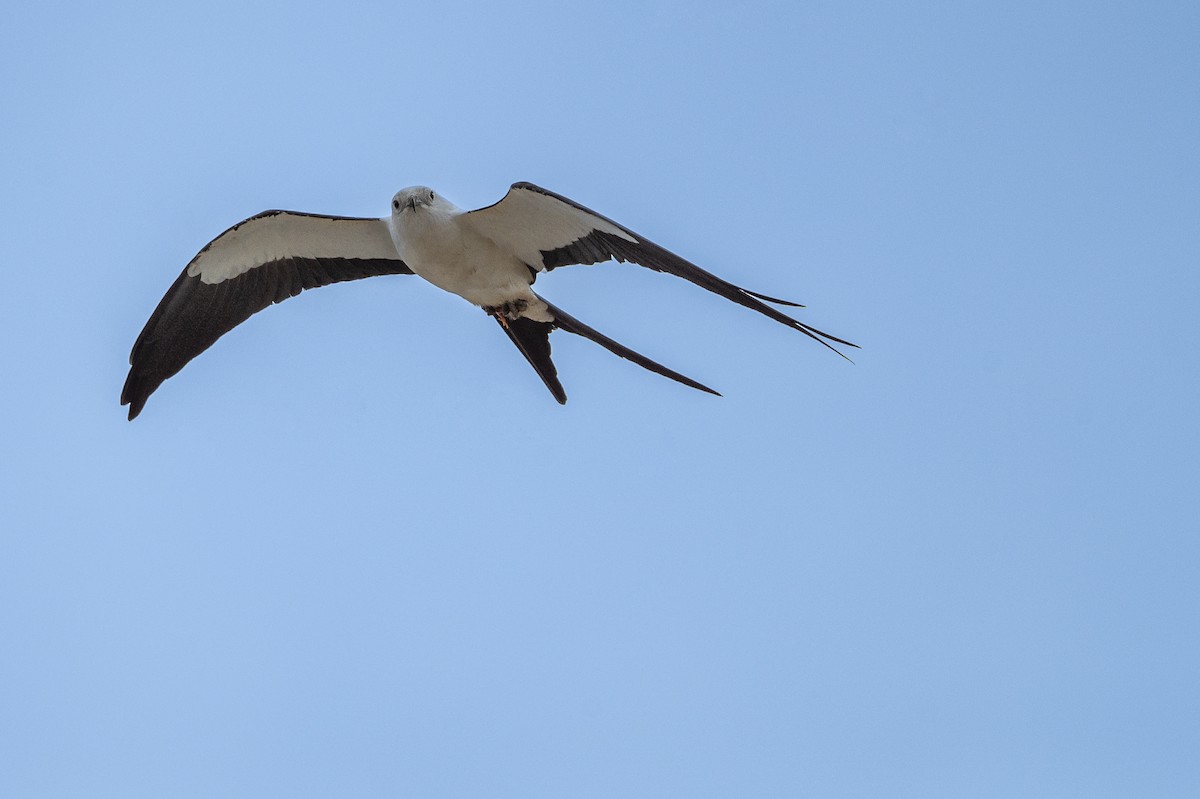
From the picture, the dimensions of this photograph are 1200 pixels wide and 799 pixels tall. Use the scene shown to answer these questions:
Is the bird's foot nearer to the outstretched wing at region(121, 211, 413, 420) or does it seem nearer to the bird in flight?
the bird in flight

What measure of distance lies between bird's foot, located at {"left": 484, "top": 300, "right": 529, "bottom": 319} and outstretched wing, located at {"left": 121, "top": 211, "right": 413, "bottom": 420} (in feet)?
2.93

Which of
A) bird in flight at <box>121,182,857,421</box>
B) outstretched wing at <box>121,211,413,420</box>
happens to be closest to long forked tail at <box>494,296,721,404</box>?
bird in flight at <box>121,182,857,421</box>

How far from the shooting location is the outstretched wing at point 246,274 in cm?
807

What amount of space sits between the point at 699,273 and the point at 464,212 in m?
2.28

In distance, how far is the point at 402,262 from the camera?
888cm

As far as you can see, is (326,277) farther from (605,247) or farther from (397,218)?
(605,247)

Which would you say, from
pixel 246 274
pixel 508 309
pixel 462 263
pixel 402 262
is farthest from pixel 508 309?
pixel 246 274

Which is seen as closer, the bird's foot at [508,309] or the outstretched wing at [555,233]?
the outstretched wing at [555,233]

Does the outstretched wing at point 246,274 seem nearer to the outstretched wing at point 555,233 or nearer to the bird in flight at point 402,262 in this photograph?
the bird in flight at point 402,262

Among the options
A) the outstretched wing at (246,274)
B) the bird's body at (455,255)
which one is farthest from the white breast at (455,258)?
the outstretched wing at (246,274)

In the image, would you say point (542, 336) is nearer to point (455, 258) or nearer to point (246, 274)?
point (455, 258)

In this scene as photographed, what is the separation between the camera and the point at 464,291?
8.27 meters

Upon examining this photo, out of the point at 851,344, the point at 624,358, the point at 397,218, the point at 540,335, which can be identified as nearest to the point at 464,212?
the point at 397,218

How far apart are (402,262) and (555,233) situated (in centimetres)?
157
